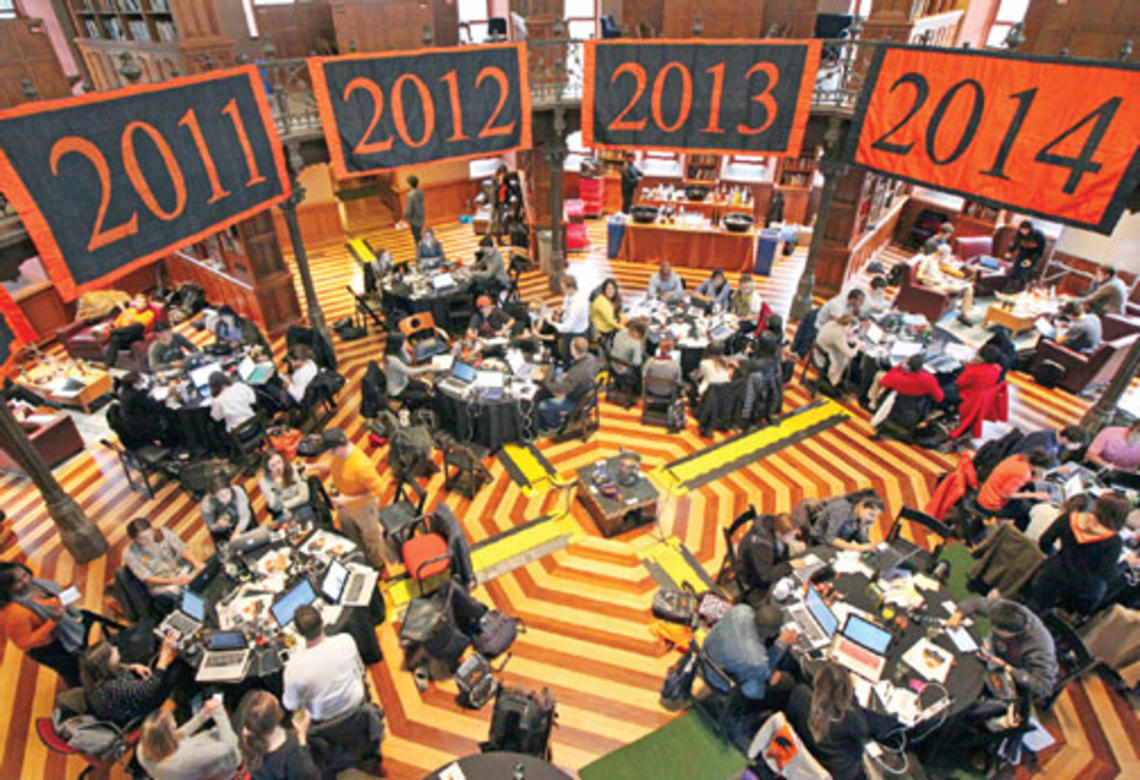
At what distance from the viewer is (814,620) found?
5133 mm

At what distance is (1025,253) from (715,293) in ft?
21.2

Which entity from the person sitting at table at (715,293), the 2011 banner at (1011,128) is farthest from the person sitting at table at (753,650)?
the 2011 banner at (1011,128)

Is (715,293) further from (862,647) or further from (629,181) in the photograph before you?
(862,647)

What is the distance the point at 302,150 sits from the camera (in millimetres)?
9289

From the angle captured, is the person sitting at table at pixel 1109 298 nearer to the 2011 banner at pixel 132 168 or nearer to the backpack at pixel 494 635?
the backpack at pixel 494 635

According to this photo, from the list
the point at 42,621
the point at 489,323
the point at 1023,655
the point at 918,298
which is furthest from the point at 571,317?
the point at 918,298

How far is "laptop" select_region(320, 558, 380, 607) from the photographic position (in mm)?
5273

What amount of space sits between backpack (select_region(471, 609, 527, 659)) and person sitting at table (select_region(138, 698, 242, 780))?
2.08m

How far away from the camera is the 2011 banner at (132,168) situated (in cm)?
552

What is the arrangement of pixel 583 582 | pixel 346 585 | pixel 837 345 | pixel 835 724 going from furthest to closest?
pixel 837 345, pixel 583 582, pixel 346 585, pixel 835 724

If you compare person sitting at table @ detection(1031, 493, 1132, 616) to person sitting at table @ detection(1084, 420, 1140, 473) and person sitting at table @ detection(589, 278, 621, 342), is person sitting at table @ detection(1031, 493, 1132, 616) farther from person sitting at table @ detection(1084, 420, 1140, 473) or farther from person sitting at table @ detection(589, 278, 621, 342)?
person sitting at table @ detection(589, 278, 621, 342)

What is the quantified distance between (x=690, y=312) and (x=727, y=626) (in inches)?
232

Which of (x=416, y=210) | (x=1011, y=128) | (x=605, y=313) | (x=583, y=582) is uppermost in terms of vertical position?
(x=1011, y=128)

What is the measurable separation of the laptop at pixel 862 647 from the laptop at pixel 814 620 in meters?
0.09
